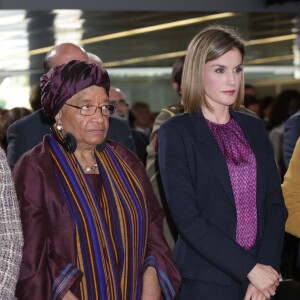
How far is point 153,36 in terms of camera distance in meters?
12.4

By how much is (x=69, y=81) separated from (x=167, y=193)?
66 centimetres

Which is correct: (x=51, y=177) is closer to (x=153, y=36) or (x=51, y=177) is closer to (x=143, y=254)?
(x=143, y=254)

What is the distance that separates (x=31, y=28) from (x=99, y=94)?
800 cm

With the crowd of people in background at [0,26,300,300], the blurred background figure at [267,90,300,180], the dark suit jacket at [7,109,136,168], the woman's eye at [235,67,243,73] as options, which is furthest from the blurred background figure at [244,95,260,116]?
the woman's eye at [235,67,243,73]

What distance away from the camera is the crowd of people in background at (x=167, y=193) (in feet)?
9.99

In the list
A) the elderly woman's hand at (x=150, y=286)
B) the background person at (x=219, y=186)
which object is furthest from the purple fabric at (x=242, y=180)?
the elderly woman's hand at (x=150, y=286)

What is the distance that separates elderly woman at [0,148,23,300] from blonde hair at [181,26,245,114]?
1.17 m

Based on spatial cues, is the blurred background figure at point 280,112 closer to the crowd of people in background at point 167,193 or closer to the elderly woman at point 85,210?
the crowd of people in background at point 167,193

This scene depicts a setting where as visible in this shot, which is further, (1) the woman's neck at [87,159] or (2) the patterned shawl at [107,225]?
(1) the woman's neck at [87,159]

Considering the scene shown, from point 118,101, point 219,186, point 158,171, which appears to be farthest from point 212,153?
point 118,101

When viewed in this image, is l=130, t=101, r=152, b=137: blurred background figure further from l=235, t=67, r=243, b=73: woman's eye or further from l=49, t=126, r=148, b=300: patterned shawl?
l=49, t=126, r=148, b=300: patterned shawl

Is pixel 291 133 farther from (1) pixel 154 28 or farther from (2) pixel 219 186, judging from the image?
(1) pixel 154 28

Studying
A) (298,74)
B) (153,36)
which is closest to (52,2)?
(153,36)

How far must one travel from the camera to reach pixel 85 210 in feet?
10.1
